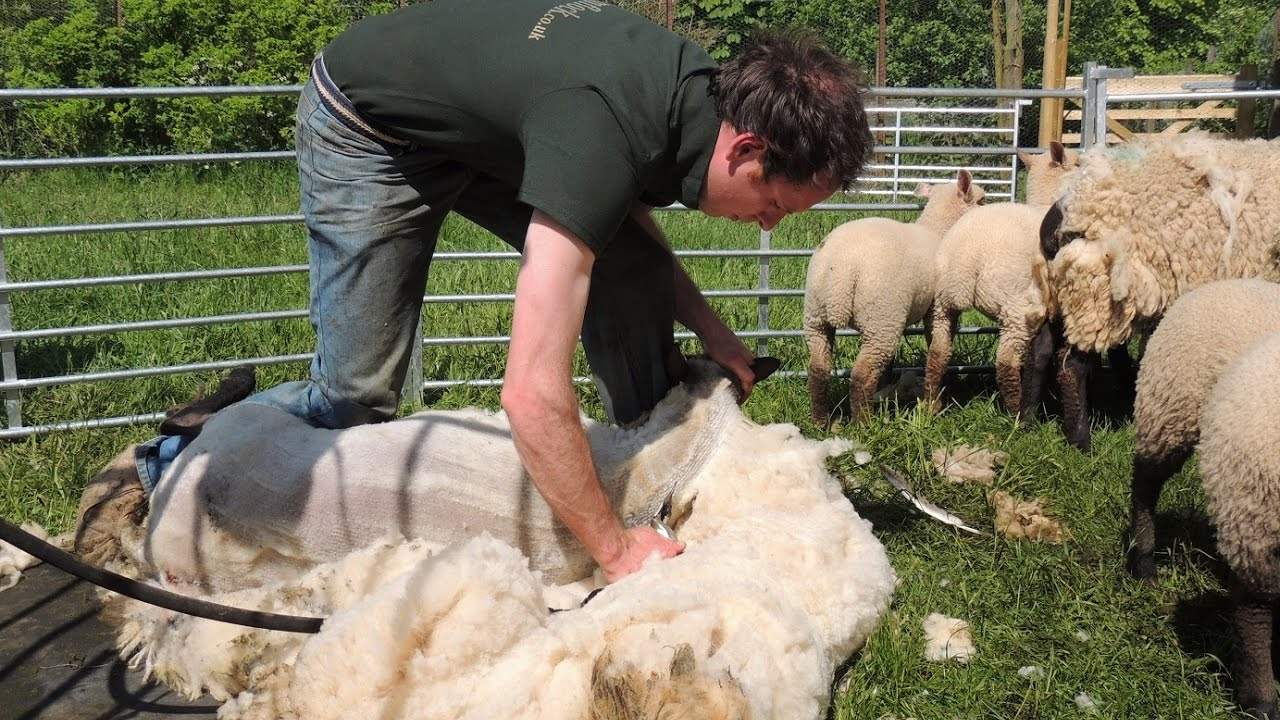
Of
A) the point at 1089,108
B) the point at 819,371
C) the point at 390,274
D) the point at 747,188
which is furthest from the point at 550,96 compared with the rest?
the point at 1089,108

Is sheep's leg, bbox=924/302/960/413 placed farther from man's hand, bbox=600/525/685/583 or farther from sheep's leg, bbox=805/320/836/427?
man's hand, bbox=600/525/685/583

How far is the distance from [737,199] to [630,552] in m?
0.96

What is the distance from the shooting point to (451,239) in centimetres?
834

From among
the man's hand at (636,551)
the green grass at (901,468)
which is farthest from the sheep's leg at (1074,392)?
the man's hand at (636,551)

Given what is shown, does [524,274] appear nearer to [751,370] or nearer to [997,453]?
[751,370]

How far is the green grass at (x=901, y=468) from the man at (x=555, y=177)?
3.36ft

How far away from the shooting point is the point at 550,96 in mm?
2707

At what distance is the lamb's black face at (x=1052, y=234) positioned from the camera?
5.55m

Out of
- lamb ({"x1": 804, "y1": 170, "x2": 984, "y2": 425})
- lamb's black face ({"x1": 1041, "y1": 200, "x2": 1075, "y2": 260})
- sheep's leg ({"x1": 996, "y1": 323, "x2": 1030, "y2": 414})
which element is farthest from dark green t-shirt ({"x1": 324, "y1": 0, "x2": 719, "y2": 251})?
sheep's leg ({"x1": 996, "y1": 323, "x2": 1030, "y2": 414})

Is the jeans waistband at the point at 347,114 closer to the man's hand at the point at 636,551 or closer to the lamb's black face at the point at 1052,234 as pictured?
the man's hand at the point at 636,551

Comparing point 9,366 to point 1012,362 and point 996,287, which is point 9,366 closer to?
point 996,287

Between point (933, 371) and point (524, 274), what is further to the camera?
point (933, 371)

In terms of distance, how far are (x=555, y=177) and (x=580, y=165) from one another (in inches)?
2.7

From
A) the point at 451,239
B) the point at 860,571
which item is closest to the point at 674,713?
the point at 860,571
